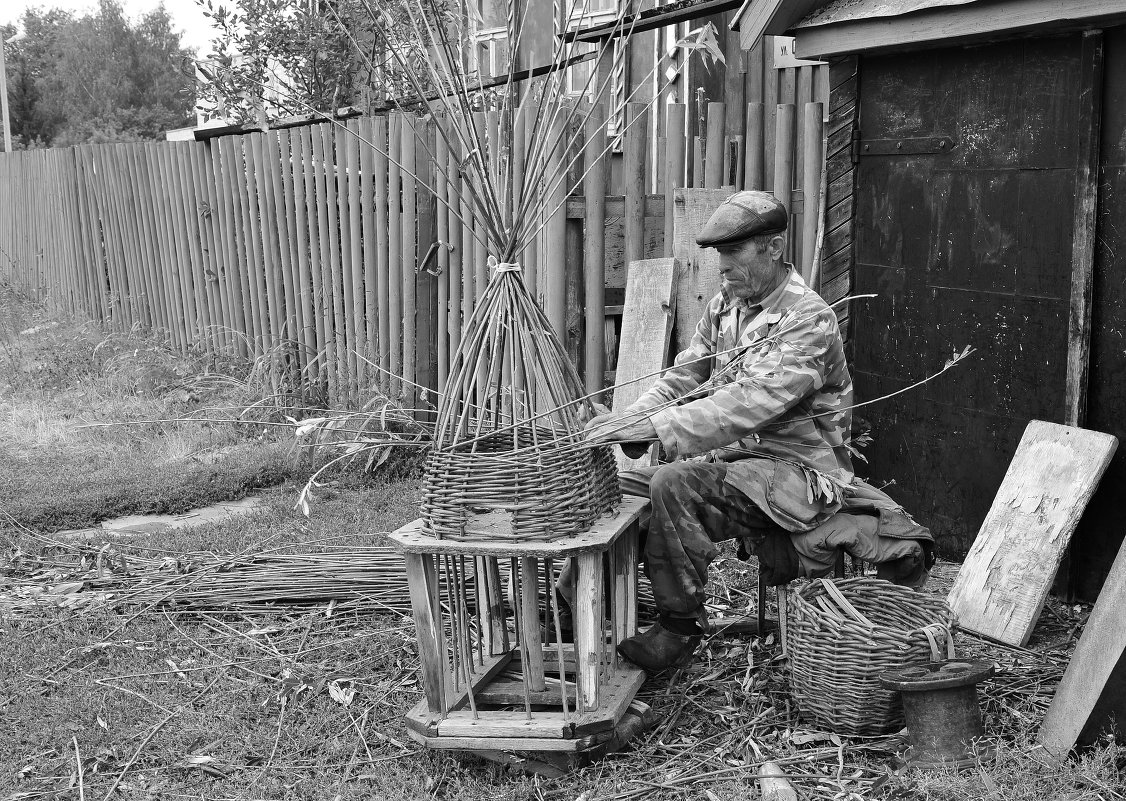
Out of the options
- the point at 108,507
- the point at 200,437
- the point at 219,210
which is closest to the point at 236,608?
the point at 108,507

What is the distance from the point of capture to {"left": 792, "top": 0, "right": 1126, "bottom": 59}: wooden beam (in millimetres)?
3799

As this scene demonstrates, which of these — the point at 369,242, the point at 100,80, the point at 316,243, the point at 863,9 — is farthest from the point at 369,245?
the point at 100,80

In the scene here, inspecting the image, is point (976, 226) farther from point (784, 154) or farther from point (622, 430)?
point (622, 430)

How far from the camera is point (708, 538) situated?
364cm

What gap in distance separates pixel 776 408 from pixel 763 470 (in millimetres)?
249

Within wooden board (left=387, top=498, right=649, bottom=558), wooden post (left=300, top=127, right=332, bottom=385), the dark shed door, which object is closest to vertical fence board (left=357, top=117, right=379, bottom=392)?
wooden post (left=300, top=127, right=332, bottom=385)

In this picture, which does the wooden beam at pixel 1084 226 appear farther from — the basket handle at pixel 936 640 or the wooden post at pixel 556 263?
the wooden post at pixel 556 263

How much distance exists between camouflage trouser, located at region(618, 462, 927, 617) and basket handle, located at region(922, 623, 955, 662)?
1.23ft

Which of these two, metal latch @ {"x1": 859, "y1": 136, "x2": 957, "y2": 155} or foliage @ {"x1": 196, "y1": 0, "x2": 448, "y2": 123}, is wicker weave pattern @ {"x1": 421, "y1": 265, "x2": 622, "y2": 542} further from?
foliage @ {"x1": 196, "y1": 0, "x2": 448, "y2": 123}

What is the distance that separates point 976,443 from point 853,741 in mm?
1672

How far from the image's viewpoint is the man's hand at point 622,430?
10.8 ft

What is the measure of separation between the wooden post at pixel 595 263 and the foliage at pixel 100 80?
3602cm

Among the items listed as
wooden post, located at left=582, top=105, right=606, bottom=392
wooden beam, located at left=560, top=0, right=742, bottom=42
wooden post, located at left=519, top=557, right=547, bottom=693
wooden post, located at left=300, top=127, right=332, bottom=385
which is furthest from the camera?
wooden post, located at left=300, top=127, right=332, bottom=385

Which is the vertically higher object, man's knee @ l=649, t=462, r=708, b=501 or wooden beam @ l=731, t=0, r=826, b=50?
wooden beam @ l=731, t=0, r=826, b=50
